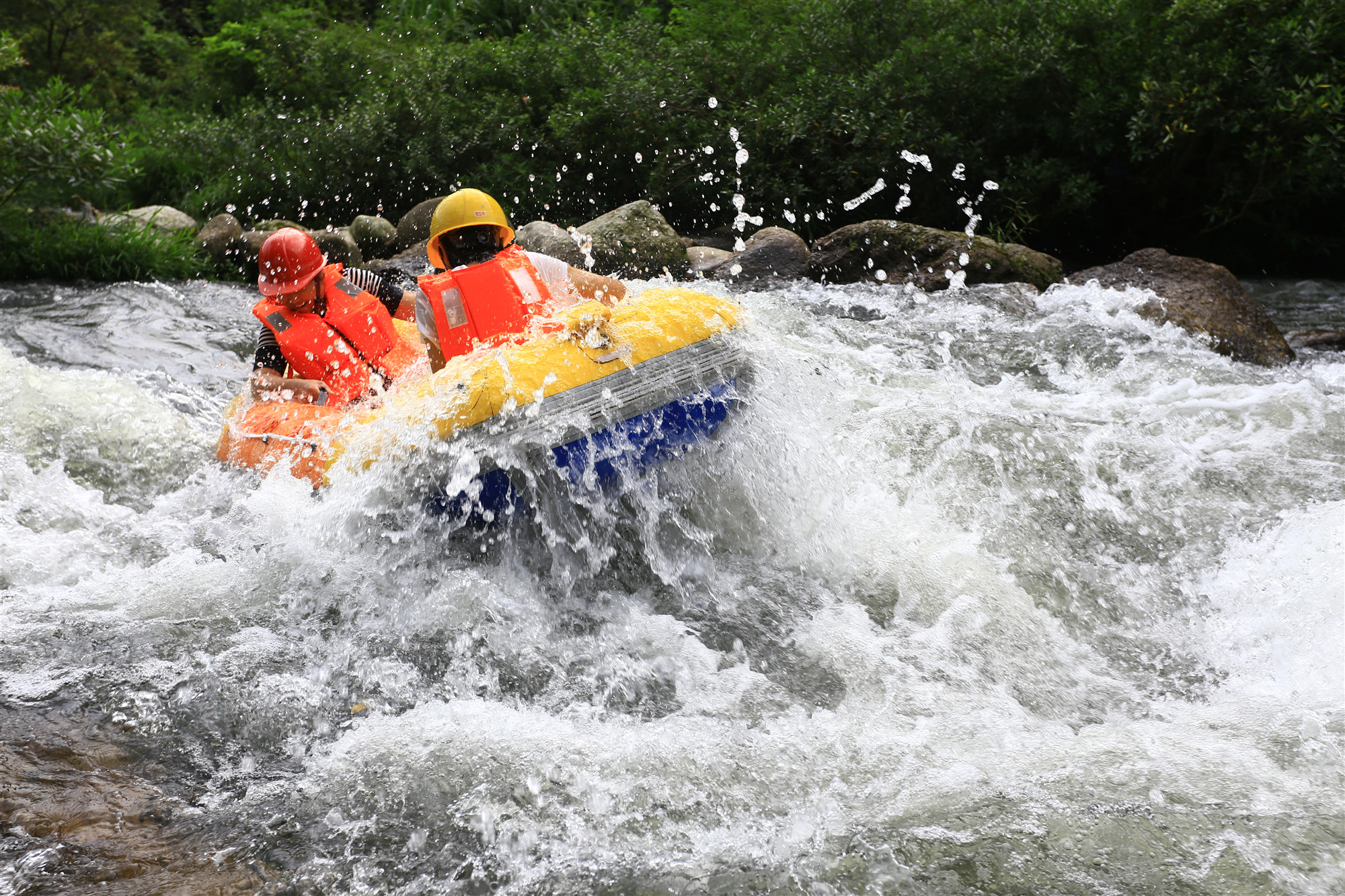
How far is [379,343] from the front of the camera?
4777 mm

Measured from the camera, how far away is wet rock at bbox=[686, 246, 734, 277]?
344 inches

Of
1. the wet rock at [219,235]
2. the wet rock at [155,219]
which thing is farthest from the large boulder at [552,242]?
the wet rock at [155,219]

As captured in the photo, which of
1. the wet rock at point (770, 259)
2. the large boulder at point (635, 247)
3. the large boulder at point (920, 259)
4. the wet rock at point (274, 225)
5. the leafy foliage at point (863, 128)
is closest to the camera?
the large boulder at point (920, 259)

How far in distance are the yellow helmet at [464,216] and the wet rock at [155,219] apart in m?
7.70

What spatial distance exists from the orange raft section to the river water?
152mm

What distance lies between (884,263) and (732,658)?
18.0ft

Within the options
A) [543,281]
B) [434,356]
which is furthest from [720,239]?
[434,356]

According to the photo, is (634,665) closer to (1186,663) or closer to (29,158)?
(1186,663)

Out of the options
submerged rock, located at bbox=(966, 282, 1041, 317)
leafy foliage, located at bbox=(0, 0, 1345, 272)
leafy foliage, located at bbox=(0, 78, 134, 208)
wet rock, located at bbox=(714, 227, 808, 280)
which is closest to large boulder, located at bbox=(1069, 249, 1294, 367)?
submerged rock, located at bbox=(966, 282, 1041, 317)

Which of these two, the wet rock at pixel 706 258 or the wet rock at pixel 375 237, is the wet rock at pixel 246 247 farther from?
the wet rock at pixel 706 258

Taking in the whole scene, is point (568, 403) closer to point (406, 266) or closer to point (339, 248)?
point (406, 266)

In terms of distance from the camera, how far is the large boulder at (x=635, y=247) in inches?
338

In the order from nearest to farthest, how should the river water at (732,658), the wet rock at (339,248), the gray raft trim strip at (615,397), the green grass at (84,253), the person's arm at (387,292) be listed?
the river water at (732,658), the gray raft trim strip at (615,397), the person's arm at (387,292), the green grass at (84,253), the wet rock at (339,248)

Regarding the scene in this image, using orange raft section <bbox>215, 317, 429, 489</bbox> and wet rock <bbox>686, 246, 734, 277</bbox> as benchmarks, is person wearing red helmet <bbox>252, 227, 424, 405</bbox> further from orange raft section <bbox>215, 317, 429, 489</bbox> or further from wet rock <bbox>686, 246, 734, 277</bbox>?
wet rock <bbox>686, 246, 734, 277</bbox>
